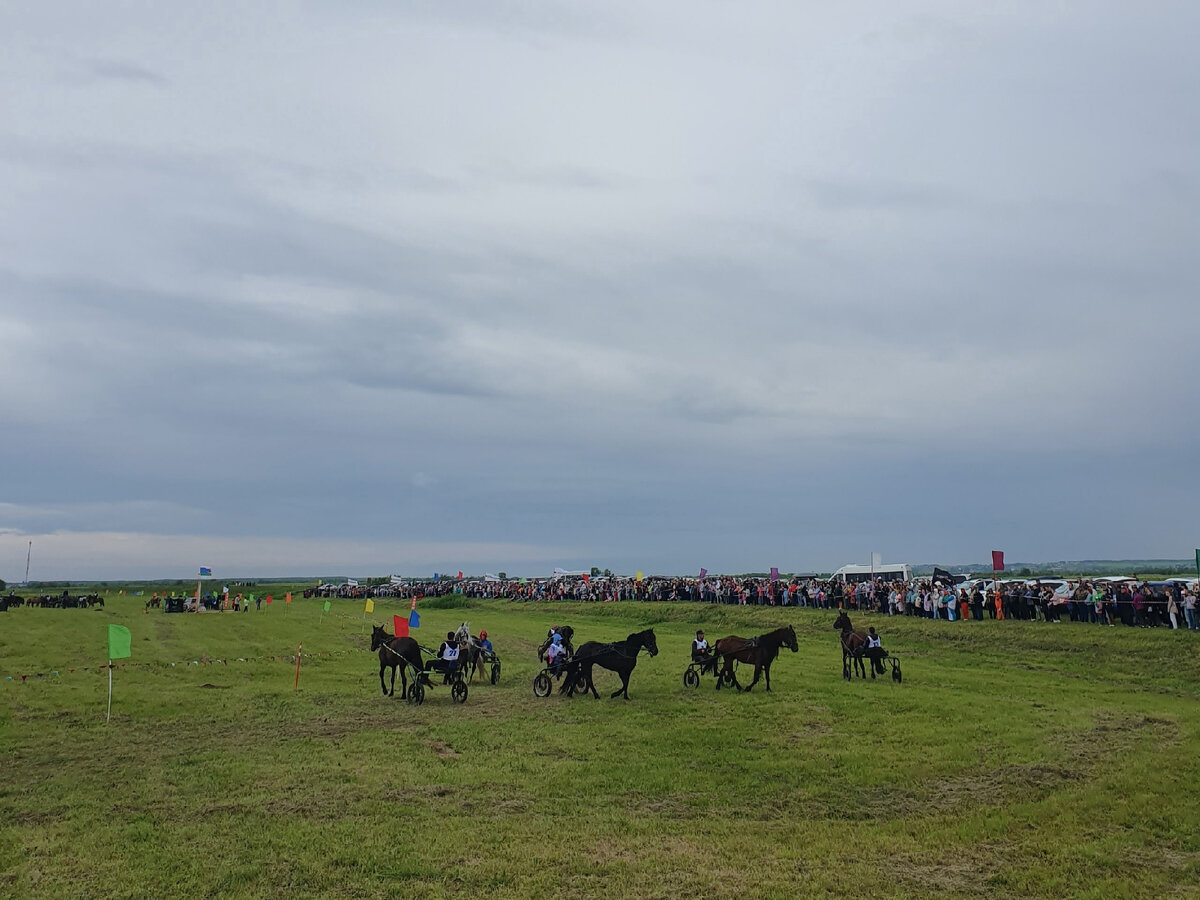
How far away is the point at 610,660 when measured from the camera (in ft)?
77.2

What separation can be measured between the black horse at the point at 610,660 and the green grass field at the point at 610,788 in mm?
785

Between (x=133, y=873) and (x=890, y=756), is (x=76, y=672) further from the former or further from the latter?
(x=890, y=756)

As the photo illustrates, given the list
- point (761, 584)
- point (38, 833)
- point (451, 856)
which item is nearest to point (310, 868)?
point (451, 856)

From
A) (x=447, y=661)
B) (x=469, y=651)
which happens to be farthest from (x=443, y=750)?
(x=469, y=651)

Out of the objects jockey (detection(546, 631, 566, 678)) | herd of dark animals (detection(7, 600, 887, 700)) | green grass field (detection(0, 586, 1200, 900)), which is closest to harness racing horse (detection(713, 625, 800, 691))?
herd of dark animals (detection(7, 600, 887, 700))

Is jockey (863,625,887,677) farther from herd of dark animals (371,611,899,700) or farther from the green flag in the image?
the green flag

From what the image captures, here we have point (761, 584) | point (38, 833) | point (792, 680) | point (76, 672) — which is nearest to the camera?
point (38, 833)

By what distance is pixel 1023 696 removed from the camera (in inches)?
923

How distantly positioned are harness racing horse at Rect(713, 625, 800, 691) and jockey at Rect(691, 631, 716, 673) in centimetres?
48

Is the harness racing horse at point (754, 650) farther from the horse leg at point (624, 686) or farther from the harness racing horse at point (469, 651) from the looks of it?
the harness racing horse at point (469, 651)

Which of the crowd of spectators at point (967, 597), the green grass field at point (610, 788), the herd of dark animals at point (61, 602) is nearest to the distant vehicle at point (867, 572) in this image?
the crowd of spectators at point (967, 597)

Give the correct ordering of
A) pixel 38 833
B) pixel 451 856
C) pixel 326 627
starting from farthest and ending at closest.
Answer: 1. pixel 326 627
2. pixel 38 833
3. pixel 451 856

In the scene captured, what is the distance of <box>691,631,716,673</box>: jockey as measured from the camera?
83.2 ft

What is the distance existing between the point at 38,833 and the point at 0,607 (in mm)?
68792
